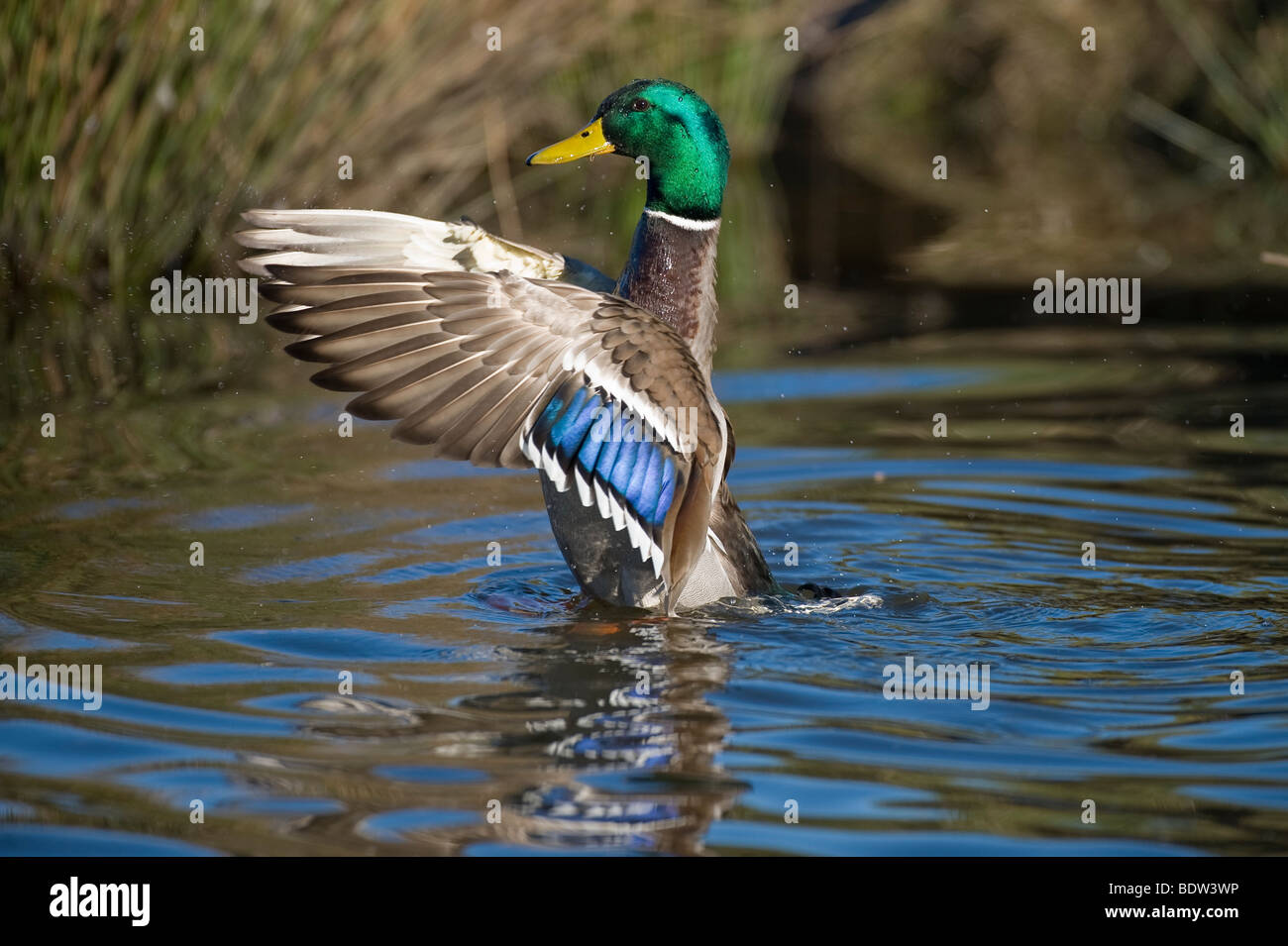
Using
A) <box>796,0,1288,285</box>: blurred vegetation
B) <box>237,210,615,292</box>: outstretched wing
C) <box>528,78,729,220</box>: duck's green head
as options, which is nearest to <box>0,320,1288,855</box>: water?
<box>237,210,615,292</box>: outstretched wing

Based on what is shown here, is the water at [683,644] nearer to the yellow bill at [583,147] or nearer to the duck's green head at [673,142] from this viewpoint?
the duck's green head at [673,142]

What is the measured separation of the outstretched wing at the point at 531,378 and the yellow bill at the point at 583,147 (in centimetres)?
83

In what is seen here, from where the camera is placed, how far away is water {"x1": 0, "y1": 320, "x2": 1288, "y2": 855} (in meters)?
3.61

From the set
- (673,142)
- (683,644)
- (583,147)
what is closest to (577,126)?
(583,147)

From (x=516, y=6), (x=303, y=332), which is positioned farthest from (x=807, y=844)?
(x=516, y=6)

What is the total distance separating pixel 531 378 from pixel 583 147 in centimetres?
114

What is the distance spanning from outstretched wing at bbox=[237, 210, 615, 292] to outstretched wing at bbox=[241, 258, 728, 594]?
0.05 meters

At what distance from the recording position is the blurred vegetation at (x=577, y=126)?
332 inches

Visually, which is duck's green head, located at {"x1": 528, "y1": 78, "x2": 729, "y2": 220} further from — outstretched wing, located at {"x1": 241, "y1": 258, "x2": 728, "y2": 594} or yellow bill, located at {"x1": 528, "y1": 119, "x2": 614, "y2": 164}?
outstretched wing, located at {"x1": 241, "y1": 258, "x2": 728, "y2": 594}

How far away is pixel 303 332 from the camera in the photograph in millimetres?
4414

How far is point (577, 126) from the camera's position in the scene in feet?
43.8
